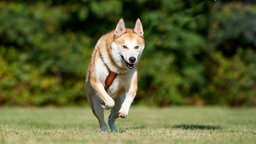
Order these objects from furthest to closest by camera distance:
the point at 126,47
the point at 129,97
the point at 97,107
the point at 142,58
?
the point at 142,58 < the point at 97,107 < the point at 126,47 < the point at 129,97

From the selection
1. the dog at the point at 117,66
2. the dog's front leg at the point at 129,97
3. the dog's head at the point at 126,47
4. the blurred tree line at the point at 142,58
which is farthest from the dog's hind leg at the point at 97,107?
the blurred tree line at the point at 142,58

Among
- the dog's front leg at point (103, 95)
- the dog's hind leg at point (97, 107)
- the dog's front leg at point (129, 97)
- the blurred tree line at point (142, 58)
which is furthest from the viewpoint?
the blurred tree line at point (142, 58)

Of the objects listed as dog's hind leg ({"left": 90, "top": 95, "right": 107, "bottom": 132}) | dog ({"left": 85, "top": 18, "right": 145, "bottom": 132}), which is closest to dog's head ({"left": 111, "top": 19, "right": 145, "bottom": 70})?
dog ({"left": 85, "top": 18, "right": 145, "bottom": 132})

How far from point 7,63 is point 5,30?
1.31 m

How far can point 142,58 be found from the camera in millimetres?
26172

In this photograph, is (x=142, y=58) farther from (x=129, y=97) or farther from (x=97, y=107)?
(x=129, y=97)

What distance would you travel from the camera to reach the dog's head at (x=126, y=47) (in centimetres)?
1063

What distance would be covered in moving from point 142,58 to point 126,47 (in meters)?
15.4

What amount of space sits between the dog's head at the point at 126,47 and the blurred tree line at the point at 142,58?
1396 cm

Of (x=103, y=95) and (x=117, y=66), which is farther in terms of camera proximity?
(x=117, y=66)

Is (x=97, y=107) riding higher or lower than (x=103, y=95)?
lower

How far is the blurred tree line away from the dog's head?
14.0m

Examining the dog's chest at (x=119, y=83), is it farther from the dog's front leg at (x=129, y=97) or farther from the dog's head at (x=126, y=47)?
the dog's head at (x=126, y=47)

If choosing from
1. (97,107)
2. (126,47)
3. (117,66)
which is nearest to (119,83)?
(117,66)
